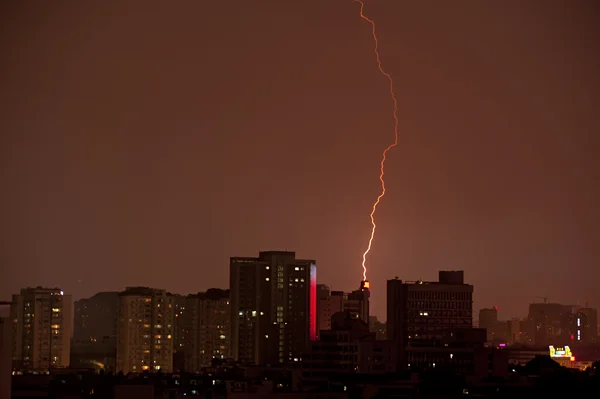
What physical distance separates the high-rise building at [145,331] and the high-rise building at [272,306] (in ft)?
14.0

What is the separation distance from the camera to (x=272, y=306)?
74375mm

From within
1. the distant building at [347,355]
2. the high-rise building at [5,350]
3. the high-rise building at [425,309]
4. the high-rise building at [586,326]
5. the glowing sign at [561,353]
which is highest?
the high-rise building at [586,326]

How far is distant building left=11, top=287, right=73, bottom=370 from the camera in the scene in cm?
7894

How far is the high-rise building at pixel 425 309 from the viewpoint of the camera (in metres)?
65.2

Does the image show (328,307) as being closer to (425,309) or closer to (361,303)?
(361,303)

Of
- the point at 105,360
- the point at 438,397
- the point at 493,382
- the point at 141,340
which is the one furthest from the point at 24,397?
the point at 105,360

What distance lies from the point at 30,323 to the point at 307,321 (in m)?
15.6

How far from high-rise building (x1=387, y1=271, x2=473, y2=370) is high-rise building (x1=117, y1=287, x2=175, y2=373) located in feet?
50.1

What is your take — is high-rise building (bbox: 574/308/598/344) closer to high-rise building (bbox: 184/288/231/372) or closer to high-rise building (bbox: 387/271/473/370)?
high-rise building (bbox: 184/288/231/372)

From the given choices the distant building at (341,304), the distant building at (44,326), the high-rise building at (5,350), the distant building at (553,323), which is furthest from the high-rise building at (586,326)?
the high-rise building at (5,350)

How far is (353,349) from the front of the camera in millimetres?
52906

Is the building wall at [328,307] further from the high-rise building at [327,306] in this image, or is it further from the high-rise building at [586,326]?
the high-rise building at [586,326]

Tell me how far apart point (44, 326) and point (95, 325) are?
25.3 m

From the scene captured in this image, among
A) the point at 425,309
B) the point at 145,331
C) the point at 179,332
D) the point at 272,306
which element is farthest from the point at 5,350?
the point at 179,332
